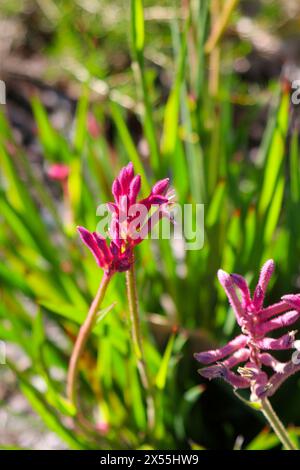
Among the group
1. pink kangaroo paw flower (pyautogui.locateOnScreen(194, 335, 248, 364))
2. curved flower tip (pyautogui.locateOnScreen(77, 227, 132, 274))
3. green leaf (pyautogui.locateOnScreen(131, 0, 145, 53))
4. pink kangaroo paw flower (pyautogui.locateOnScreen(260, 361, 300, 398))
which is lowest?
pink kangaroo paw flower (pyautogui.locateOnScreen(260, 361, 300, 398))

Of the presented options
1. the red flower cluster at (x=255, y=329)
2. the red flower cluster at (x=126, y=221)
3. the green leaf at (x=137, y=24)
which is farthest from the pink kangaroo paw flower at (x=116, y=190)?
the green leaf at (x=137, y=24)

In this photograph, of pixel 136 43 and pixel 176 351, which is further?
pixel 176 351

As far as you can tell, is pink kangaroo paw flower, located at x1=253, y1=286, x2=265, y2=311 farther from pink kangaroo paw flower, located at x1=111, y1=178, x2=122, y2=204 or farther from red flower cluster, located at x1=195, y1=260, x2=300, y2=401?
pink kangaroo paw flower, located at x1=111, y1=178, x2=122, y2=204

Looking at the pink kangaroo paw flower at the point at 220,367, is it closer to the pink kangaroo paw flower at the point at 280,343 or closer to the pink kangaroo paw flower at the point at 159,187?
the pink kangaroo paw flower at the point at 280,343

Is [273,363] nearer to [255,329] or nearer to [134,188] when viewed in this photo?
[255,329]

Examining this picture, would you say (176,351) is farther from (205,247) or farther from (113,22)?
(113,22)

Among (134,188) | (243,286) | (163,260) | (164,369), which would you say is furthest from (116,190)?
(163,260)

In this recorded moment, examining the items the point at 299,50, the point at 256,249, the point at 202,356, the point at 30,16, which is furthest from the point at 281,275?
the point at 30,16

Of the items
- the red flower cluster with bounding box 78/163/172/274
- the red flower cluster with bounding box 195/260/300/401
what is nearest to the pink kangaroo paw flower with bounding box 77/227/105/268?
the red flower cluster with bounding box 78/163/172/274
